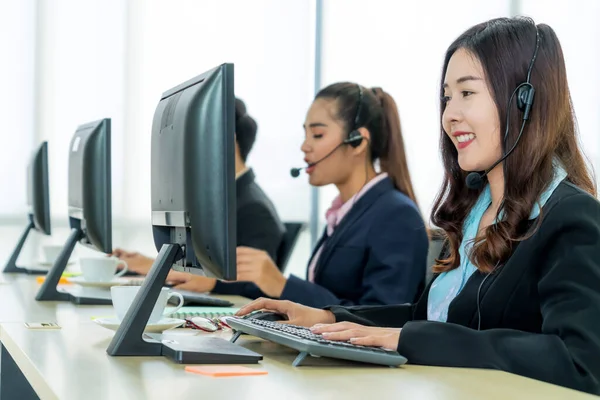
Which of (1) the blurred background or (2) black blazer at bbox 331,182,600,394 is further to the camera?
(1) the blurred background

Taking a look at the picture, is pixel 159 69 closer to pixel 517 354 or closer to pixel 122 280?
pixel 122 280

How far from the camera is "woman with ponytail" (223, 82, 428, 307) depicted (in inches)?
91.0

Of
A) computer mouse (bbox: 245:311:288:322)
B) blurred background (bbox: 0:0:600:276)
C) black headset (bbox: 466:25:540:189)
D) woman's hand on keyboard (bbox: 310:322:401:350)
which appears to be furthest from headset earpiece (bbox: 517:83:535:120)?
blurred background (bbox: 0:0:600:276)

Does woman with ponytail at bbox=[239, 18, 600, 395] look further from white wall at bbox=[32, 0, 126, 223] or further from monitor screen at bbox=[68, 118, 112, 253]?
white wall at bbox=[32, 0, 126, 223]

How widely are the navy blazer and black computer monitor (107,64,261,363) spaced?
3.46 ft

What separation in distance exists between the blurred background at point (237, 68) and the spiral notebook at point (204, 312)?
75.3 inches

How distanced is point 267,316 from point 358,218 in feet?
3.23

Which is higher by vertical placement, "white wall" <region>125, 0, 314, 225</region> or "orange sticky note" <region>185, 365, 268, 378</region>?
"white wall" <region>125, 0, 314, 225</region>

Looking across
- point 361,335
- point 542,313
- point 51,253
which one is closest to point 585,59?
point 51,253

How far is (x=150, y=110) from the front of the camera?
407 centimetres

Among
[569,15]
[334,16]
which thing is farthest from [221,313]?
[569,15]

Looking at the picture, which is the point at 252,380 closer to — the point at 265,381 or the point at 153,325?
the point at 265,381

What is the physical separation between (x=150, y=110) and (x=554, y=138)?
2.87m

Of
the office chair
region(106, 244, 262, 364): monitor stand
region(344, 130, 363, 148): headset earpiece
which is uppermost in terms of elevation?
region(344, 130, 363, 148): headset earpiece
